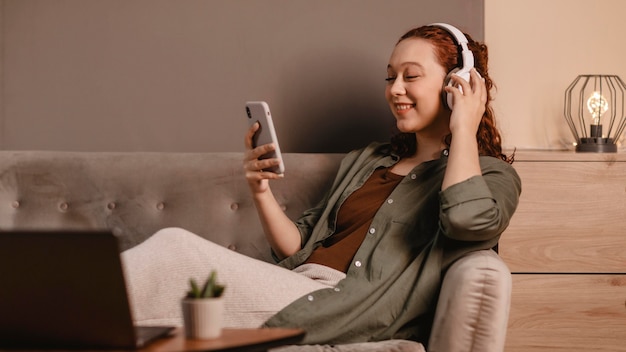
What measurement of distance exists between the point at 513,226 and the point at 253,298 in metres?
0.93

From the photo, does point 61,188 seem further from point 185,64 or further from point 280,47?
point 280,47

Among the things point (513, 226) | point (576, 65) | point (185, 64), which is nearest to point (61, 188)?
point (185, 64)

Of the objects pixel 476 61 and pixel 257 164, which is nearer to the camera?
pixel 257 164

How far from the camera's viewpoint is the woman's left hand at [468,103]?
6.05 feet

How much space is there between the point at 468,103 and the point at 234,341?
1.00 metres

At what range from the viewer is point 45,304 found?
1.03 metres

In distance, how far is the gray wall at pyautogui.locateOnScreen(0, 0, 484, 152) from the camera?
2604mm

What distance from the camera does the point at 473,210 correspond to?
1.68 metres

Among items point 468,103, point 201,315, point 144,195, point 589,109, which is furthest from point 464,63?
point 201,315

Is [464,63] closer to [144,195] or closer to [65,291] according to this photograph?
[144,195]

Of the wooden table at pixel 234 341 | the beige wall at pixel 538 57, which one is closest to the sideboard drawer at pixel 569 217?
the beige wall at pixel 538 57

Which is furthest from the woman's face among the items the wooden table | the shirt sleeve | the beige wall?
the wooden table

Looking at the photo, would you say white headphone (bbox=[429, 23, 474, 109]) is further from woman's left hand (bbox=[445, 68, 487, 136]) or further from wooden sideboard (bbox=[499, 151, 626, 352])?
wooden sideboard (bbox=[499, 151, 626, 352])

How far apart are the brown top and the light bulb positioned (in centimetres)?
81
